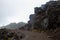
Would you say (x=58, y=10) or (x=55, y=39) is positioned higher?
(x=58, y=10)

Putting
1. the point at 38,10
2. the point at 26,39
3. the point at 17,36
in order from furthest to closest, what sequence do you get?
the point at 38,10 → the point at 17,36 → the point at 26,39

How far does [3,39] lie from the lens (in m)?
33.0

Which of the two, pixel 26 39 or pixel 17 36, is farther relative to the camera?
pixel 17 36

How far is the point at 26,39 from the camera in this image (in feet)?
97.3

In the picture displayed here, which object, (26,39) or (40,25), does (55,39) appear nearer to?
(26,39)

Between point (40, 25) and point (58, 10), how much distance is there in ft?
20.8

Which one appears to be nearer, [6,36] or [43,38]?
[43,38]

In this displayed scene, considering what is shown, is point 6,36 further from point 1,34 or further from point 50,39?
point 50,39

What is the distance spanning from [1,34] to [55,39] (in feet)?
39.8

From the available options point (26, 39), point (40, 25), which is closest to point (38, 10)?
point (40, 25)

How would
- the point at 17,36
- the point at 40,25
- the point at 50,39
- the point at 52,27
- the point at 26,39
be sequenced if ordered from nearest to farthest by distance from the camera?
the point at 50,39 → the point at 26,39 → the point at 17,36 → the point at 52,27 → the point at 40,25

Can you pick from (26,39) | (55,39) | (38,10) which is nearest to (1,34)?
(26,39)

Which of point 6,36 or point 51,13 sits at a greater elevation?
point 51,13

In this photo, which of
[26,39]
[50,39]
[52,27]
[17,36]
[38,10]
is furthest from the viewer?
[38,10]
